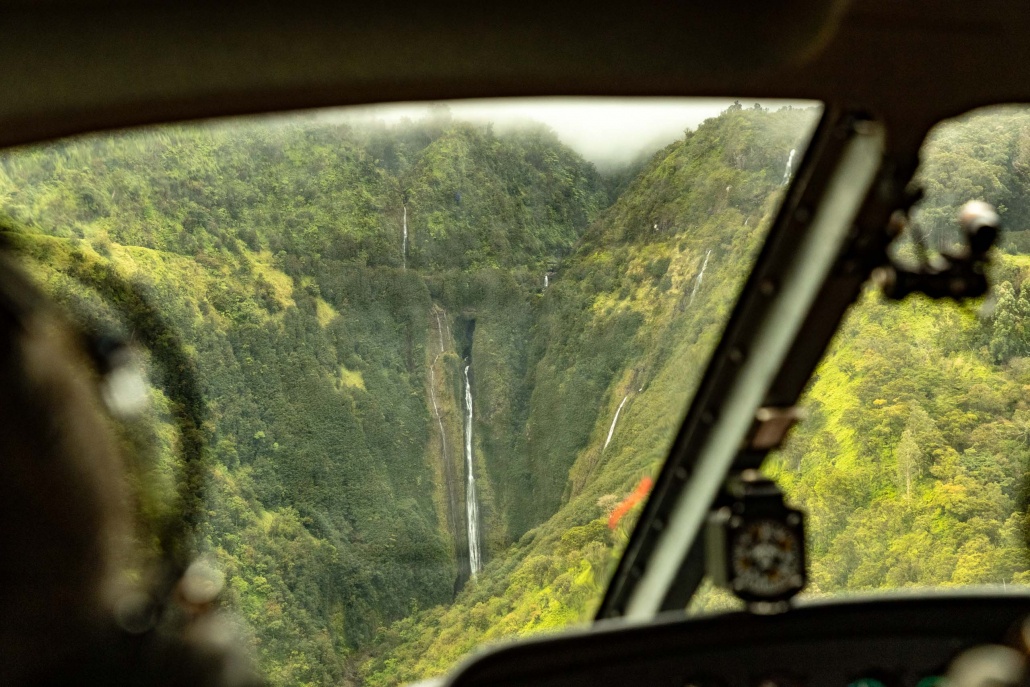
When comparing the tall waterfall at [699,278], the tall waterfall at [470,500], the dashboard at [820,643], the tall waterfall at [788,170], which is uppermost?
the tall waterfall at [788,170]

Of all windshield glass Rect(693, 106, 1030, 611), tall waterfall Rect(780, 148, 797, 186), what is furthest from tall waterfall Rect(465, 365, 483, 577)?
tall waterfall Rect(780, 148, 797, 186)

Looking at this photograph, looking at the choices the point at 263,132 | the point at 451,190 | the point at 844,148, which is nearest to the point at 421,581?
the point at 451,190

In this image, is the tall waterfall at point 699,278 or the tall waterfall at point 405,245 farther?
the tall waterfall at point 699,278

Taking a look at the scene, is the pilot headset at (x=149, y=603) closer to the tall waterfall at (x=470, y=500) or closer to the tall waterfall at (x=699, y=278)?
the tall waterfall at (x=470, y=500)

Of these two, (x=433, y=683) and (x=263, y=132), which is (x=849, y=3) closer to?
(x=263, y=132)

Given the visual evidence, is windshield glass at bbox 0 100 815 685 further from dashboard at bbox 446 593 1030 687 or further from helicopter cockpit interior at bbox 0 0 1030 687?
dashboard at bbox 446 593 1030 687

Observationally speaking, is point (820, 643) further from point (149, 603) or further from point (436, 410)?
point (149, 603)

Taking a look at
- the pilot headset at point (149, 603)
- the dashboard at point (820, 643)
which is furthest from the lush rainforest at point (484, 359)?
the pilot headset at point (149, 603)
